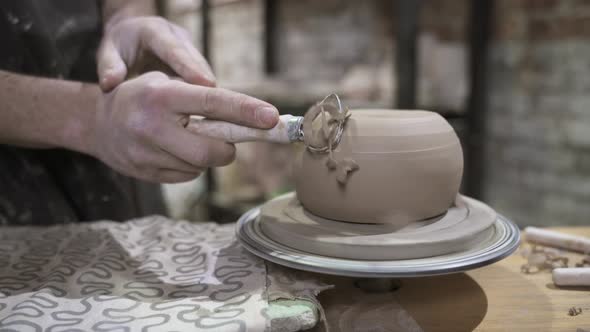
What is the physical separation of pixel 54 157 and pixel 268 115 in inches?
28.8

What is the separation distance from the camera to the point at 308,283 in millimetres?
775

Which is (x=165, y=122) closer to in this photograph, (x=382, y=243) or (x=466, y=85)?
(x=382, y=243)

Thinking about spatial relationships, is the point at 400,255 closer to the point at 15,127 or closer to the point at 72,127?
the point at 72,127

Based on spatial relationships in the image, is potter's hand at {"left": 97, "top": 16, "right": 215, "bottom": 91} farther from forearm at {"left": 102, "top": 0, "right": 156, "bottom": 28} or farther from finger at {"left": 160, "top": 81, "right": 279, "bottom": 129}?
finger at {"left": 160, "top": 81, "right": 279, "bottom": 129}

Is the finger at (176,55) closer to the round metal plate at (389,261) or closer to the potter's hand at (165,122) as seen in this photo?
the potter's hand at (165,122)

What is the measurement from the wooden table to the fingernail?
0.28 meters

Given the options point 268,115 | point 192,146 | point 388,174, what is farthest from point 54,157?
point 388,174

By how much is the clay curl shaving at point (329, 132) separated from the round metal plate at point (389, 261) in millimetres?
150

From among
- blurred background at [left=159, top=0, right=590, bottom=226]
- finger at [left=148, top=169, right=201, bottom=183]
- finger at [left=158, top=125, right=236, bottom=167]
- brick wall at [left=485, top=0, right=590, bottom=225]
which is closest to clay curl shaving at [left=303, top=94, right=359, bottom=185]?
finger at [left=158, top=125, right=236, bottom=167]

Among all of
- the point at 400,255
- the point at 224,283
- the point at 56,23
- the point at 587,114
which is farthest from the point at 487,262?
the point at 587,114

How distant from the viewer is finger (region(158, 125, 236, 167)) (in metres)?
0.85

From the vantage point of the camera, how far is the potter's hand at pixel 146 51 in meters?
1.00

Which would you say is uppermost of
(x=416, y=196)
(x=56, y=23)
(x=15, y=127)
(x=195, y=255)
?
(x=56, y=23)

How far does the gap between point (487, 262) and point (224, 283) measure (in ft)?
1.32
